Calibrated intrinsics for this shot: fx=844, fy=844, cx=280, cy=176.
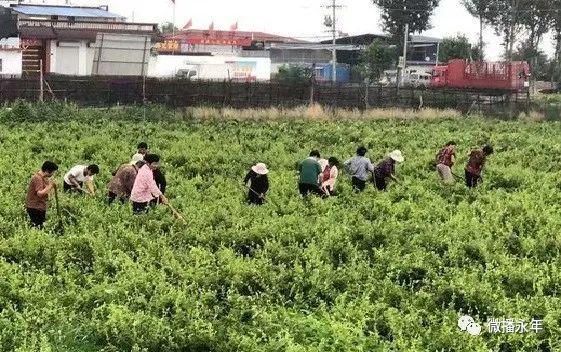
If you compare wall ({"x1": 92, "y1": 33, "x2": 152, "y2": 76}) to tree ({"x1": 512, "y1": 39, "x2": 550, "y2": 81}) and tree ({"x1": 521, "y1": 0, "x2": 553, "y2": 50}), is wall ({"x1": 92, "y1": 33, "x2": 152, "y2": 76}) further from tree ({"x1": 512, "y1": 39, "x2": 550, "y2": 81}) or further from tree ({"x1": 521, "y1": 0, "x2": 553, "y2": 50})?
tree ({"x1": 512, "y1": 39, "x2": 550, "y2": 81})

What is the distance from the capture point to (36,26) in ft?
141

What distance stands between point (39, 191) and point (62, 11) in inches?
1901

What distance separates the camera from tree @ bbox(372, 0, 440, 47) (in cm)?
6662

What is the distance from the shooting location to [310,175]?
1468 centimetres

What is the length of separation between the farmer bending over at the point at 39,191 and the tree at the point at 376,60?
5061cm

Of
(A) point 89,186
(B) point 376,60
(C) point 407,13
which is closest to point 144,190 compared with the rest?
(A) point 89,186

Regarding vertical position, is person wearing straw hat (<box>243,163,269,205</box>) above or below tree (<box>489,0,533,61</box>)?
below

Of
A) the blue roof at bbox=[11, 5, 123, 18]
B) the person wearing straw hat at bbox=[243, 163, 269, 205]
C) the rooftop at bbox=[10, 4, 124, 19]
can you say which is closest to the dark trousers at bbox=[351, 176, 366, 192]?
the person wearing straw hat at bbox=[243, 163, 269, 205]

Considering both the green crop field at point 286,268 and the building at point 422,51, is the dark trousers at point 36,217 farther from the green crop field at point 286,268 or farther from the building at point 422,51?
the building at point 422,51

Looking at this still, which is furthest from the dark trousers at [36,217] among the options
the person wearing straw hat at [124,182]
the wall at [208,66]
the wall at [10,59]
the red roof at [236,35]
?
the red roof at [236,35]

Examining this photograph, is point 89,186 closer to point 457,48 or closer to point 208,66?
point 208,66

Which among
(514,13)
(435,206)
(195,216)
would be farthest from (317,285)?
(514,13)

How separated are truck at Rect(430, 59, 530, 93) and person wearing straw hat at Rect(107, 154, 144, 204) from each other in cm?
3636

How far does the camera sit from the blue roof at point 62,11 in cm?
5374
